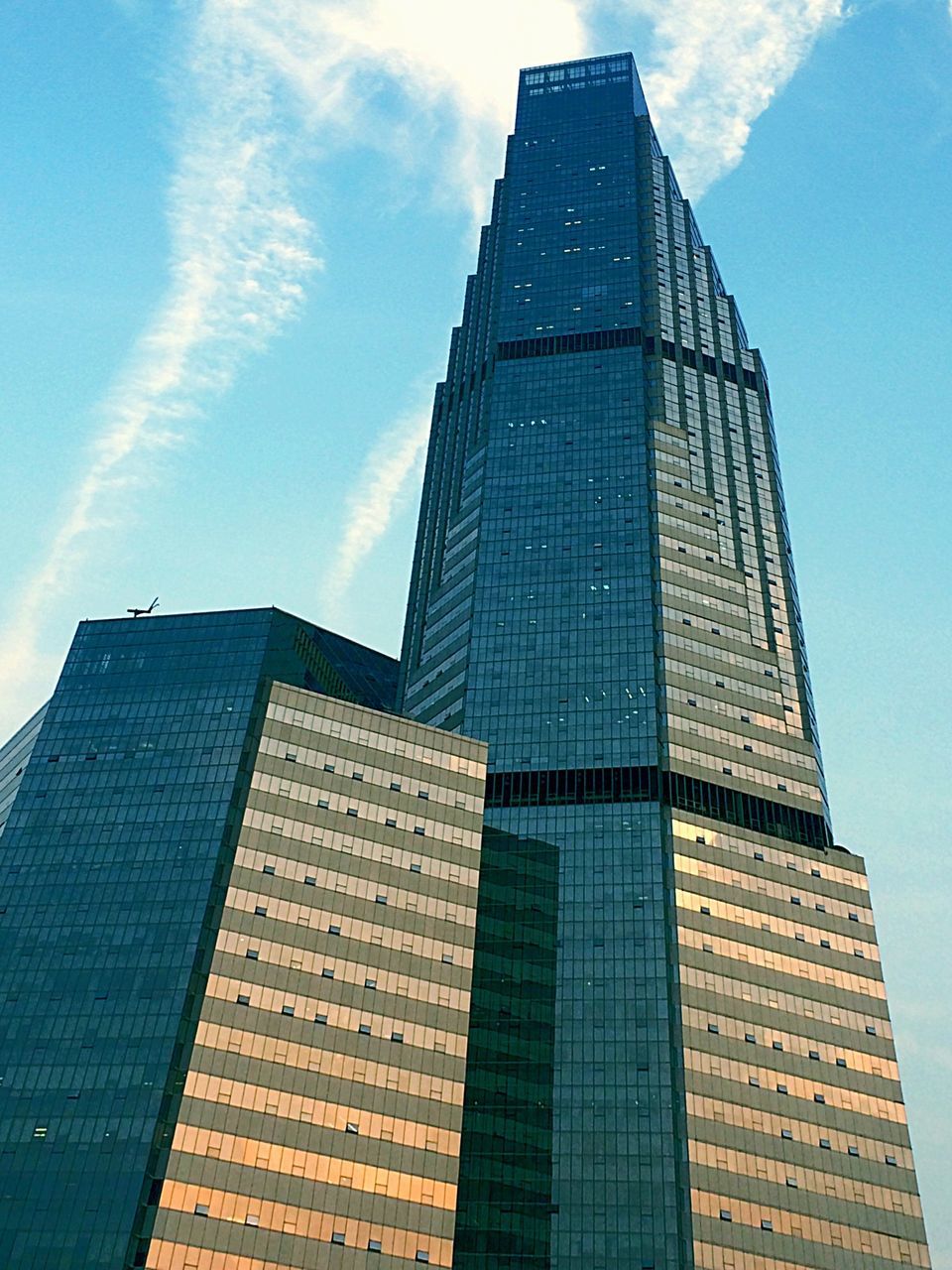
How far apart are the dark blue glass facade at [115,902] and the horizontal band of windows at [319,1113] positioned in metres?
2.99

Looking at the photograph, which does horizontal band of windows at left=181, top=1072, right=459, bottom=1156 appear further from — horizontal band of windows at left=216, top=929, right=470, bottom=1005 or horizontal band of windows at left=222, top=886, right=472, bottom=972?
horizontal band of windows at left=222, top=886, right=472, bottom=972

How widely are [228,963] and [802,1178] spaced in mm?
60202

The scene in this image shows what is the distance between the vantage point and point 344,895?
12612 centimetres

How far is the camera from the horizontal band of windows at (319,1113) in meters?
111

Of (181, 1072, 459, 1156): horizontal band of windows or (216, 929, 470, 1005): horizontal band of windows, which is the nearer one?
(181, 1072, 459, 1156): horizontal band of windows

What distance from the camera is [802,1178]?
5128 inches

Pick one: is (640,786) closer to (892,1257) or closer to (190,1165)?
(892,1257)

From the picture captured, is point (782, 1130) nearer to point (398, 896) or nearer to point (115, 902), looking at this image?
point (398, 896)

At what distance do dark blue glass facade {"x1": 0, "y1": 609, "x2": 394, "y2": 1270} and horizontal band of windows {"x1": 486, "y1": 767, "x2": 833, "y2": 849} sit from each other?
87.0ft

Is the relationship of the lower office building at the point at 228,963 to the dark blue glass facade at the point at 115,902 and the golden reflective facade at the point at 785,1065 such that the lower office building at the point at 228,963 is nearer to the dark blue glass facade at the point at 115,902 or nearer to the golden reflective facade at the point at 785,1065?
the dark blue glass facade at the point at 115,902

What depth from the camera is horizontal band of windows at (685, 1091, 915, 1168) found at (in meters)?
130

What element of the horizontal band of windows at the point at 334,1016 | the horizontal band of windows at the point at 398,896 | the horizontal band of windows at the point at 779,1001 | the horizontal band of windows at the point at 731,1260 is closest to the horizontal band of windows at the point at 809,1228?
the horizontal band of windows at the point at 731,1260

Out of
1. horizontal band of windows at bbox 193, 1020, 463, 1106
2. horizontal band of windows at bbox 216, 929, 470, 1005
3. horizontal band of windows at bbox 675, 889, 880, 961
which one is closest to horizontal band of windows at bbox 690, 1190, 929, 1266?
horizontal band of windows at bbox 193, 1020, 463, 1106

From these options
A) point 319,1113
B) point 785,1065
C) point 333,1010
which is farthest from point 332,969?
point 785,1065
